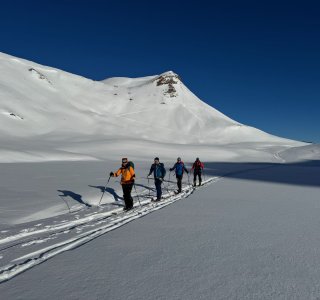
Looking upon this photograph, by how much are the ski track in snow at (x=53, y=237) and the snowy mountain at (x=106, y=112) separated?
5462 centimetres

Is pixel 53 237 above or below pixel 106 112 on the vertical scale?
below

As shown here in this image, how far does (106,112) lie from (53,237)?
12174cm

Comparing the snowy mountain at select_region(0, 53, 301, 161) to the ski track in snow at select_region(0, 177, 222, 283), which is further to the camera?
the snowy mountain at select_region(0, 53, 301, 161)

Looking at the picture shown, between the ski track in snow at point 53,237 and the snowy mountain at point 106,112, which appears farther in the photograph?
the snowy mountain at point 106,112

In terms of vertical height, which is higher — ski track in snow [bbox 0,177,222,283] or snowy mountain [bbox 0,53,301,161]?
snowy mountain [bbox 0,53,301,161]

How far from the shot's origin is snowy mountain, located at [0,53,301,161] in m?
91.9

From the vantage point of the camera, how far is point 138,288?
4.39 meters

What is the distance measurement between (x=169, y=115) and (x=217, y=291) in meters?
135

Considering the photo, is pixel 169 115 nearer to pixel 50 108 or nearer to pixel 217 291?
pixel 50 108

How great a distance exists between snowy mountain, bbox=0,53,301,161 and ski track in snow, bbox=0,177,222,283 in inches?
2150

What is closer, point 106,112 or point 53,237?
point 53,237

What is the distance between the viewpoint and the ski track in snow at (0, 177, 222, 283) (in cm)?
546

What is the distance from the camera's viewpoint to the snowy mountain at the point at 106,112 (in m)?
91.9

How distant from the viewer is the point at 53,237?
7.13 metres
